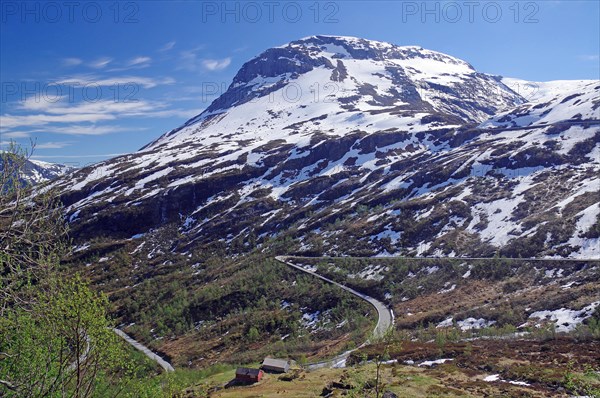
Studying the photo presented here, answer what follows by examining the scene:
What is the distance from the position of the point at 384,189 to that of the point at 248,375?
81734 mm

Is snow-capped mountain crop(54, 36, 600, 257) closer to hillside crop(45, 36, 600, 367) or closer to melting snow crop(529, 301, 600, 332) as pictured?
hillside crop(45, 36, 600, 367)

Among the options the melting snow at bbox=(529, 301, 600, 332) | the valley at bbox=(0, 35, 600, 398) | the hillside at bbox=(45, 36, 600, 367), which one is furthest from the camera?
the hillside at bbox=(45, 36, 600, 367)

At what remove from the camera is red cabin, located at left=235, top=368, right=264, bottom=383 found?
121 ft

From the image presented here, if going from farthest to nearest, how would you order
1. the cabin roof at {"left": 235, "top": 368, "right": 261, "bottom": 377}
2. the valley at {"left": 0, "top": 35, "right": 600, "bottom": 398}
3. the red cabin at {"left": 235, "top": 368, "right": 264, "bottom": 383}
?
1. the cabin roof at {"left": 235, "top": 368, "right": 261, "bottom": 377}
2. the red cabin at {"left": 235, "top": 368, "right": 264, "bottom": 383}
3. the valley at {"left": 0, "top": 35, "right": 600, "bottom": 398}

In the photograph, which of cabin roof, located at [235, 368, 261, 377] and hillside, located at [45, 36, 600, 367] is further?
hillside, located at [45, 36, 600, 367]

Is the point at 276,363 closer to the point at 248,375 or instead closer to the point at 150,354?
the point at 248,375

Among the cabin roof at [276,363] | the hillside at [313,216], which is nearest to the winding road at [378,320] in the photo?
the hillside at [313,216]

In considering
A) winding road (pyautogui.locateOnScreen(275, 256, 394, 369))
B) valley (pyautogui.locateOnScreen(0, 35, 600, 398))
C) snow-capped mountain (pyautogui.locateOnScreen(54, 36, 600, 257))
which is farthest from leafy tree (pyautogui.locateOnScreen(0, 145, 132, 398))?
snow-capped mountain (pyautogui.locateOnScreen(54, 36, 600, 257))

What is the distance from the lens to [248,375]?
37219 millimetres

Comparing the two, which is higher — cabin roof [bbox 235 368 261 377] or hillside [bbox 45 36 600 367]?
hillside [bbox 45 36 600 367]

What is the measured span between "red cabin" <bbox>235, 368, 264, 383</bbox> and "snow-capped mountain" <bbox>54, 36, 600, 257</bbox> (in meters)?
43.6

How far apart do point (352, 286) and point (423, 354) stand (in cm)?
2969

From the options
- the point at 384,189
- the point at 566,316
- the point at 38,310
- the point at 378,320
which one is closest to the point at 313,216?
the point at 384,189

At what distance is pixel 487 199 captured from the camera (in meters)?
85.1
